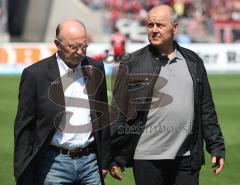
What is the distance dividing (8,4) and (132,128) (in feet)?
118

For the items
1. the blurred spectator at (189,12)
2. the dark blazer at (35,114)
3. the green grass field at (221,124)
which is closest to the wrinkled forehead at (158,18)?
the dark blazer at (35,114)

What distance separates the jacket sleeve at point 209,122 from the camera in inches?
219

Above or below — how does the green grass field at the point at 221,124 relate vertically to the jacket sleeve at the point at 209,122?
below

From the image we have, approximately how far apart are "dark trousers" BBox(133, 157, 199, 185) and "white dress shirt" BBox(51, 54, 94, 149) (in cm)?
57

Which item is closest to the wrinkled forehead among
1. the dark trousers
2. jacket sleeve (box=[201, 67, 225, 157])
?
jacket sleeve (box=[201, 67, 225, 157])

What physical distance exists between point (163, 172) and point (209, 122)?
22.3 inches

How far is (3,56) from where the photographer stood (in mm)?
27109

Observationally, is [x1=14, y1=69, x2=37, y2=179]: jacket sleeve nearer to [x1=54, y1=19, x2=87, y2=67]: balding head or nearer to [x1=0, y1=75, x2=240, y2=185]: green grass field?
[x1=54, y1=19, x2=87, y2=67]: balding head

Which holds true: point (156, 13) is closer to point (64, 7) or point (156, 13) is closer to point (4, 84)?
point (4, 84)

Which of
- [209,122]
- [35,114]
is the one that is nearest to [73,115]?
[35,114]

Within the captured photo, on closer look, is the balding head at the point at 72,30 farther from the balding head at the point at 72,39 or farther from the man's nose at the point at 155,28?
the man's nose at the point at 155,28

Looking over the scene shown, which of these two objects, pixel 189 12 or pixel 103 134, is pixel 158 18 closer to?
pixel 103 134

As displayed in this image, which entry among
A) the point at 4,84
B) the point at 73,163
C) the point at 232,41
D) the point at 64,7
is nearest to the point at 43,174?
the point at 73,163

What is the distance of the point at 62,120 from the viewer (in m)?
5.01
